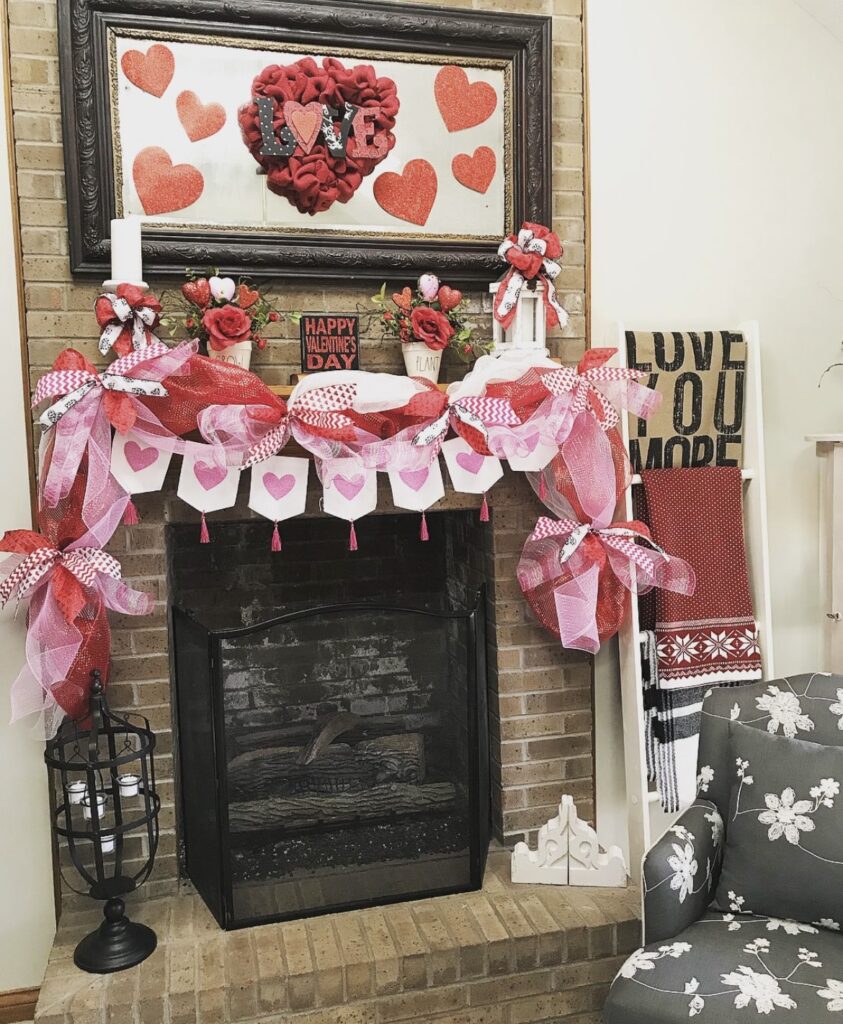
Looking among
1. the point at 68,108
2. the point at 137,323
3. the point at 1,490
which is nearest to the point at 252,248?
the point at 137,323

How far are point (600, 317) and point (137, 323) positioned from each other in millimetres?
1208

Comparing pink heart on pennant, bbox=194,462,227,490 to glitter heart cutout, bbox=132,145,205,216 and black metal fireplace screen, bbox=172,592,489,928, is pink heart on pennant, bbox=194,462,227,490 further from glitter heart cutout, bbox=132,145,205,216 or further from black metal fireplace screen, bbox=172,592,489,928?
glitter heart cutout, bbox=132,145,205,216

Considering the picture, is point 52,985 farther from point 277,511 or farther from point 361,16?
point 361,16

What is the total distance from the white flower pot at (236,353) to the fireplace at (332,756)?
0.48 m

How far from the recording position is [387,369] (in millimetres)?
2486

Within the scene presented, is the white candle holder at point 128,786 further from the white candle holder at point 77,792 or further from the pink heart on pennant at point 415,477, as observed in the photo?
the pink heart on pennant at point 415,477

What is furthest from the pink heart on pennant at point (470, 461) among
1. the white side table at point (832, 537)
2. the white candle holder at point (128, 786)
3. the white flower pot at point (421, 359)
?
the white candle holder at point (128, 786)

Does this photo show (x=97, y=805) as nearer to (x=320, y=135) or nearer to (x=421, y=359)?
(x=421, y=359)

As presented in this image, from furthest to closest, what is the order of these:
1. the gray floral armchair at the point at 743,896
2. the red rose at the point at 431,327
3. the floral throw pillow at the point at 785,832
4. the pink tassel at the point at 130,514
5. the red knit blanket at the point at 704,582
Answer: the red knit blanket at the point at 704,582
the red rose at the point at 431,327
the pink tassel at the point at 130,514
the floral throw pillow at the point at 785,832
the gray floral armchair at the point at 743,896

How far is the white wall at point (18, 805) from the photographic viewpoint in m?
2.27

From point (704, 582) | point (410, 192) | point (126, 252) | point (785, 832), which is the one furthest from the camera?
point (704, 582)

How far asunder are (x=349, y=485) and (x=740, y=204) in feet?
4.50

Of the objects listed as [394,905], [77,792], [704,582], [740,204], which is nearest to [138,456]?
[77,792]

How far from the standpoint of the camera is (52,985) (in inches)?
83.7
